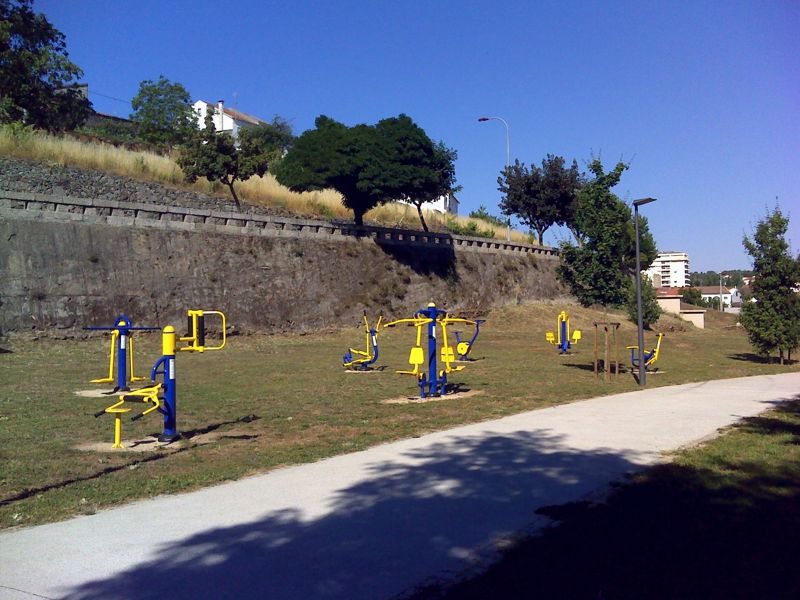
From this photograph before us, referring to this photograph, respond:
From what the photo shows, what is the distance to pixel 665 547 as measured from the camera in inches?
212

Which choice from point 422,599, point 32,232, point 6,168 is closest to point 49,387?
point 32,232

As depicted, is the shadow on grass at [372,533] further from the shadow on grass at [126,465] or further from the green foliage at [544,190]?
the green foliage at [544,190]

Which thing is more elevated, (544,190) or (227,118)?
(227,118)

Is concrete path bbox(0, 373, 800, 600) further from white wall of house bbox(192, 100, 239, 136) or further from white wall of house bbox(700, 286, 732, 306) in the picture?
white wall of house bbox(700, 286, 732, 306)

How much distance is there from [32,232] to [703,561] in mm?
24822

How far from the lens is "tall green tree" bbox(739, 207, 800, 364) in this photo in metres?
23.8

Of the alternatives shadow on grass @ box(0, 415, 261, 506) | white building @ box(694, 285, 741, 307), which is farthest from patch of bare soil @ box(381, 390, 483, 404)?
white building @ box(694, 285, 741, 307)

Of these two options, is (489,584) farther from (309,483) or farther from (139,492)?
(139,492)

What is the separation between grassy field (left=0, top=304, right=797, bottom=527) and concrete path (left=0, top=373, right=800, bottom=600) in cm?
75

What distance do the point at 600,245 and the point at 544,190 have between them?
33.1 metres

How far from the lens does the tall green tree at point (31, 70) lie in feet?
125

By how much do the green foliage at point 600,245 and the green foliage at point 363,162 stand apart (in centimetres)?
1600

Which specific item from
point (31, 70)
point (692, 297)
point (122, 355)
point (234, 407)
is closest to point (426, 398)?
point (234, 407)

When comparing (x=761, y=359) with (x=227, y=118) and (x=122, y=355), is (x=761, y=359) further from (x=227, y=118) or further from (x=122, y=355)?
(x=227, y=118)
